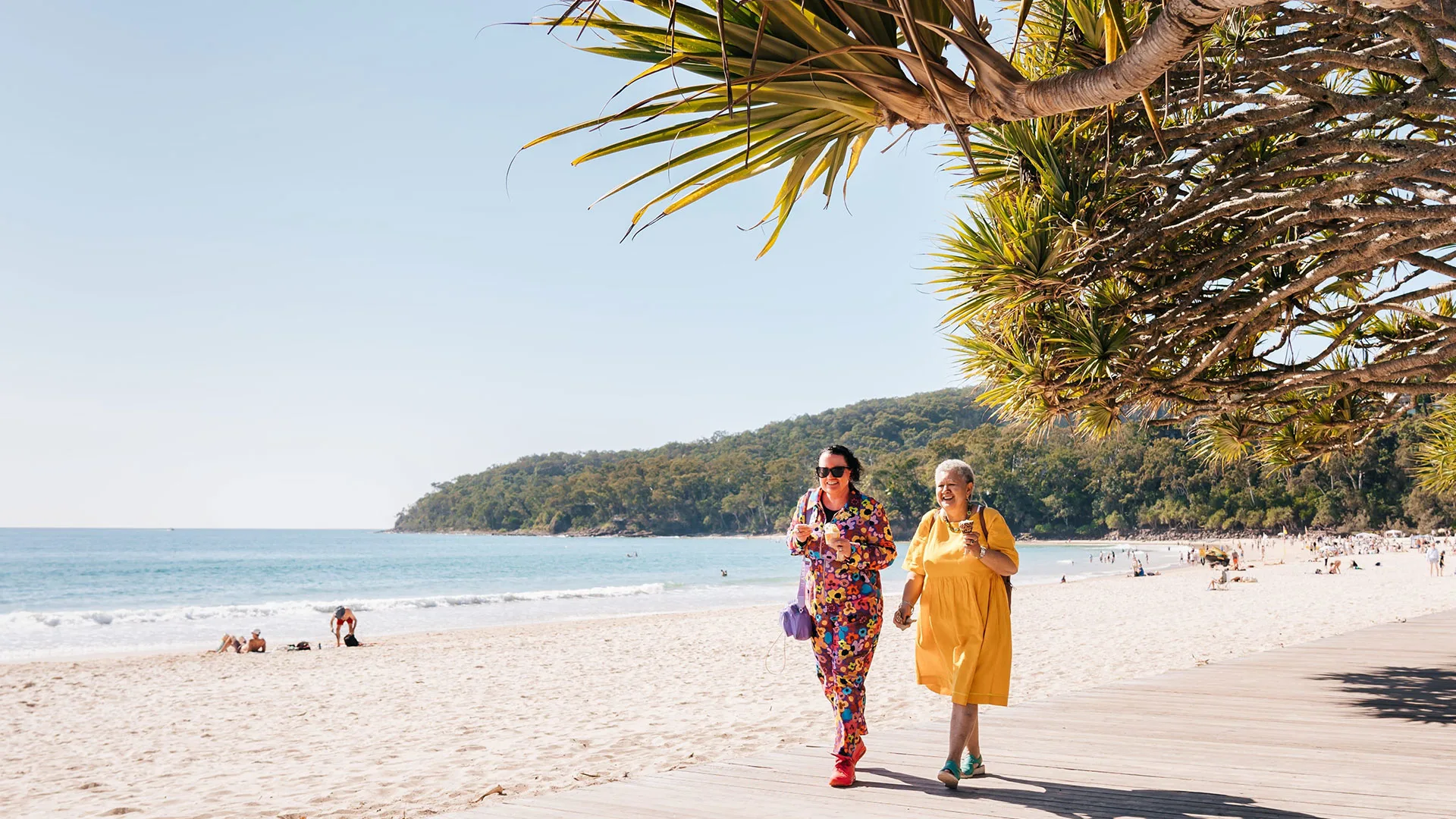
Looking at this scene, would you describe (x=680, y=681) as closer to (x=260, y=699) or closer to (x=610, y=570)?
(x=260, y=699)

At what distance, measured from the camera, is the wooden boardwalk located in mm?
3242

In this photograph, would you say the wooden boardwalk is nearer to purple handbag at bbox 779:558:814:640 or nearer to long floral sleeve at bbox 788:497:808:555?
purple handbag at bbox 779:558:814:640

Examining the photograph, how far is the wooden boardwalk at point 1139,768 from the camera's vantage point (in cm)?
324

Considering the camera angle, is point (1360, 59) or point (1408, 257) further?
point (1408, 257)

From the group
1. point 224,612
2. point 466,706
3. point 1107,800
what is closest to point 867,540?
point 1107,800

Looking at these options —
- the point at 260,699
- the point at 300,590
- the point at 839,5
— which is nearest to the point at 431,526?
the point at 300,590

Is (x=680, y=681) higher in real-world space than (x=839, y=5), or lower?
lower

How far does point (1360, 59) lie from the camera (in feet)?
13.4

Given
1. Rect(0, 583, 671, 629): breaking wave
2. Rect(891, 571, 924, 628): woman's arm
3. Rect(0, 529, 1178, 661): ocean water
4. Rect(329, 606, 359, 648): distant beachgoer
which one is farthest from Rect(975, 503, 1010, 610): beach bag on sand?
Rect(0, 583, 671, 629): breaking wave

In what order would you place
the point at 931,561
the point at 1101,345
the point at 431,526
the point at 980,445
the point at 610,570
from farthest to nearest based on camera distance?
the point at 431,526, the point at 980,445, the point at 610,570, the point at 1101,345, the point at 931,561

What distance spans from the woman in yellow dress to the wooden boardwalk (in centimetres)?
32

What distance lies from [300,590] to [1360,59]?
4158cm

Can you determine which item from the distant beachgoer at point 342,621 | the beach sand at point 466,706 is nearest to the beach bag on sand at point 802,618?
the beach sand at point 466,706

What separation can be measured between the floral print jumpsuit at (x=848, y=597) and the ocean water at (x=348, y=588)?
17236 millimetres
